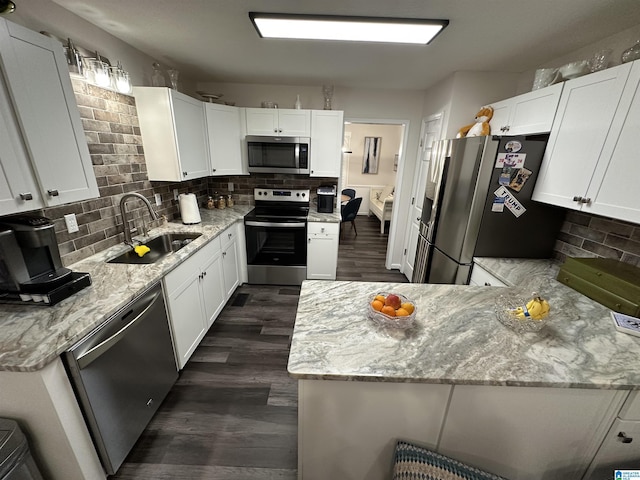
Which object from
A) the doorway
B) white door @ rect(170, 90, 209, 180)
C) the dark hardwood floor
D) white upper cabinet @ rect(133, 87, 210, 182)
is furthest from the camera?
the doorway

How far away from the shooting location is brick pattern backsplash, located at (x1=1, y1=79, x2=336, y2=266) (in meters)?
1.65

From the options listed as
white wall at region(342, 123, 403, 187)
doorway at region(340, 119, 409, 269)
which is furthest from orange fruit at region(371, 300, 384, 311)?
white wall at region(342, 123, 403, 187)

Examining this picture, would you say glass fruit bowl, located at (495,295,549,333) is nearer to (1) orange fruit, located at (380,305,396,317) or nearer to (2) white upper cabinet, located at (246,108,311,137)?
(1) orange fruit, located at (380,305,396,317)

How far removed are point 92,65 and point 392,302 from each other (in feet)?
8.08

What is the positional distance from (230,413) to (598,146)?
9.09ft

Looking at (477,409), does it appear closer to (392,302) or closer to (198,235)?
(392,302)

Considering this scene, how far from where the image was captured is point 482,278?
76.1 inches

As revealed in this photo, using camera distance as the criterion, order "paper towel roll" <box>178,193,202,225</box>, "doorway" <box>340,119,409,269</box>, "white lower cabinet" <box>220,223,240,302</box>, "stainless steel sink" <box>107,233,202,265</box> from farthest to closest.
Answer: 1. "doorway" <box>340,119,409,269</box>
2. "white lower cabinet" <box>220,223,240,302</box>
3. "paper towel roll" <box>178,193,202,225</box>
4. "stainless steel sink" <box>107,233,202,265</box>

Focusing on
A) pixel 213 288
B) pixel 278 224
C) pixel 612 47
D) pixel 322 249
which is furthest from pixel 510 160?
pixel 213 288

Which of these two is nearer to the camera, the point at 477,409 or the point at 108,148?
the point at 477,409

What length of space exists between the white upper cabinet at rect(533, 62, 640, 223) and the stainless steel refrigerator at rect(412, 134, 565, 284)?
0.17 m

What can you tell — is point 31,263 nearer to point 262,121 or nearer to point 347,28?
point 347,28

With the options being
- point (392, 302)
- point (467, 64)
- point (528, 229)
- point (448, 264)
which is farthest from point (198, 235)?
point (467, 64)

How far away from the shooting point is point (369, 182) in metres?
6.84
